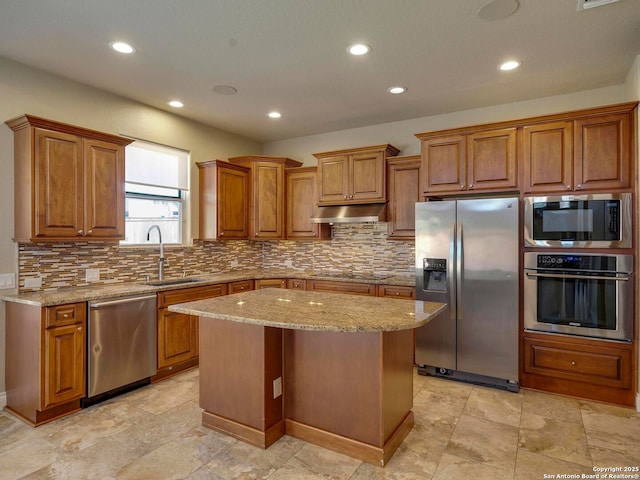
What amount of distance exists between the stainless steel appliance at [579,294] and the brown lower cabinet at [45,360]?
150 inches

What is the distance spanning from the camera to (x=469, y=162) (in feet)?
11.9

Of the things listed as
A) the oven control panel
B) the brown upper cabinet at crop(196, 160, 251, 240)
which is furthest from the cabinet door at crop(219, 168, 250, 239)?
the oven control panel

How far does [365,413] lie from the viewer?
227 cm

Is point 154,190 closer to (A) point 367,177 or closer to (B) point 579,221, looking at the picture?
(A) point 367,177

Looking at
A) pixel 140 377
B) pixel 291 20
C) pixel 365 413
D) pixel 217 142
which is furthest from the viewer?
pixel 217 142

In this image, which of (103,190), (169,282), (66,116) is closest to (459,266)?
(169,282)

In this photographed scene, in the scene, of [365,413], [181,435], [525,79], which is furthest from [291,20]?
[181,435]

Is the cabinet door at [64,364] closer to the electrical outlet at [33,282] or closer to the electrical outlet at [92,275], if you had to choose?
the electrical outlet at [33,282]

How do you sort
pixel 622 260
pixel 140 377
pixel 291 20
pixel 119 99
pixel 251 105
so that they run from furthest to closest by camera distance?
pixel 251 105, pixel 119 99, pixel 140 377, pixel 622 260, pixel 291 20

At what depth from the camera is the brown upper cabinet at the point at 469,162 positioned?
11.4 ft

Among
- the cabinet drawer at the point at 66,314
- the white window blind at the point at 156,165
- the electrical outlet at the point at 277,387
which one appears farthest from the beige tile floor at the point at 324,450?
the white window blind at the point at 156,165

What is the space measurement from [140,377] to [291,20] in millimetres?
3198

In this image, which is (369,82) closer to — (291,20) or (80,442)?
(291,20)

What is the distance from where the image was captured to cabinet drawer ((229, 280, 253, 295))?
436 cm
